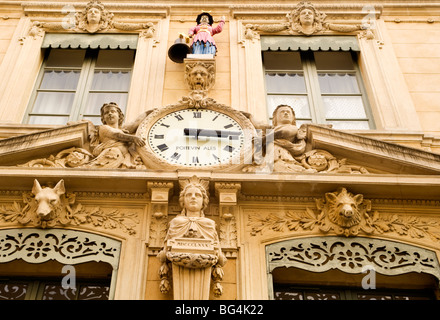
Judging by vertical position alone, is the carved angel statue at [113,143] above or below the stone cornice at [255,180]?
above

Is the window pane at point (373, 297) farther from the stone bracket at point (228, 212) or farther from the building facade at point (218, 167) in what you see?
the stone bracket at point (228, 212)

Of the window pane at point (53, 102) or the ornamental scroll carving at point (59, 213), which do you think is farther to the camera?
the window pane at point (53, 102)

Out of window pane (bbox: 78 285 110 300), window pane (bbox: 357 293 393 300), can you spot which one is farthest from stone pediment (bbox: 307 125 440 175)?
window pane (bbox: 78 285 110 300)

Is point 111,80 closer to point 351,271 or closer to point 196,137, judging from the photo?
point 196,137

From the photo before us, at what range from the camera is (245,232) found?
23.7 ft

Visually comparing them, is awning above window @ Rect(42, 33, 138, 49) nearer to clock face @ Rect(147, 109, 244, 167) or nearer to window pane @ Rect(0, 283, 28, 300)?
clock face @ Rect(147, 109, 244, 167)

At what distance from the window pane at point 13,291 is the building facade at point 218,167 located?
22 millimetres

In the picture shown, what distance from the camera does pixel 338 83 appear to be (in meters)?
10.4

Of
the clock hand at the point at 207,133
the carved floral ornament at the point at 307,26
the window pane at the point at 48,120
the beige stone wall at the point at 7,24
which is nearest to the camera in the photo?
the clock hand at the point at 207,133

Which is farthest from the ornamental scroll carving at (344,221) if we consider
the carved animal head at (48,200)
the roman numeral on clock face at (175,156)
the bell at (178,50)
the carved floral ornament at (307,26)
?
the carved floral ornament at (307,26)

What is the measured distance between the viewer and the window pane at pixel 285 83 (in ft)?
33.6

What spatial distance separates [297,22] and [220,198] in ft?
17.3

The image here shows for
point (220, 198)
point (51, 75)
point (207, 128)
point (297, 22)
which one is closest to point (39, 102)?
point (51, 75)
